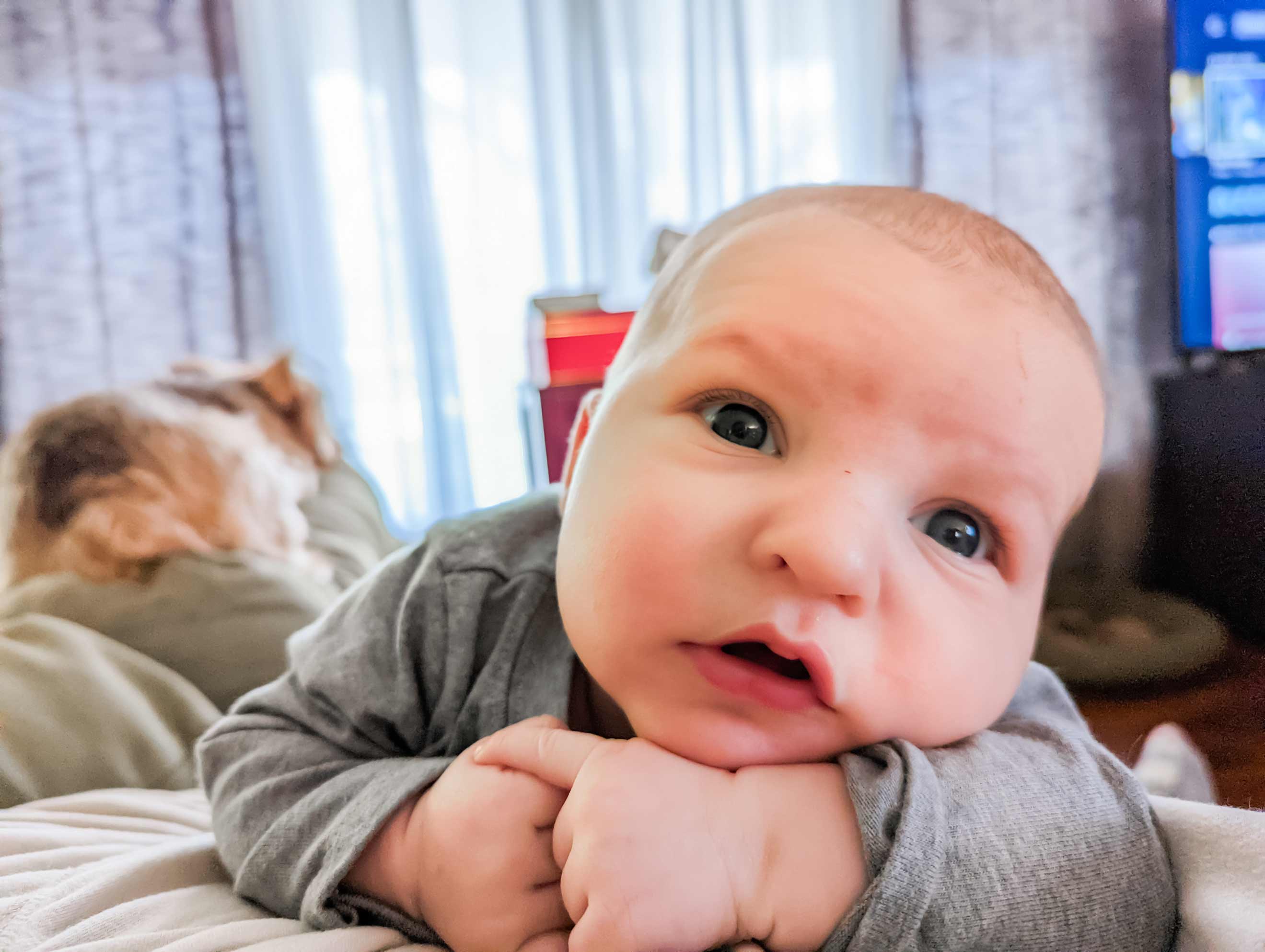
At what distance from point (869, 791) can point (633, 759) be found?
4.3 inches

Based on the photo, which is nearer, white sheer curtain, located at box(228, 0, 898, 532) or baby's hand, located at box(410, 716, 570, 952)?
baby's hand, located at box(410, 716, 570, 952)

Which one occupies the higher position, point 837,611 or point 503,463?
point 837,611

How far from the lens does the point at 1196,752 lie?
0.62m

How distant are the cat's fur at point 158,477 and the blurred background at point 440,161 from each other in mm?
799

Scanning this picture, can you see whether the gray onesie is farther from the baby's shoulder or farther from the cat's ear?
the cat's ear

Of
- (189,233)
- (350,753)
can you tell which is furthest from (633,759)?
(189,233)

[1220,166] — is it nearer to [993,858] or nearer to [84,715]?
[993,858]

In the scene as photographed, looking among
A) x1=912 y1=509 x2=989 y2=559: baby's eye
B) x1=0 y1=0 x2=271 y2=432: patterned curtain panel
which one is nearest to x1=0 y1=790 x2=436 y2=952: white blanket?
x1=912 y1=509 x2=989 y2=559: baby's eye

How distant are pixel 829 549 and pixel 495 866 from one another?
22cm

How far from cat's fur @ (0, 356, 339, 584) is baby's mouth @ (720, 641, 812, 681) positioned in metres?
0.80

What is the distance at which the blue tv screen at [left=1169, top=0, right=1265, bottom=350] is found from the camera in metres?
1.32

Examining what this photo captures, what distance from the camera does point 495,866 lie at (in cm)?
40

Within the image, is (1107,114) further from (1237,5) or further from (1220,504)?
(1220,504)

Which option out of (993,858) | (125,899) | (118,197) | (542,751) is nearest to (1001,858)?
(993,858)
